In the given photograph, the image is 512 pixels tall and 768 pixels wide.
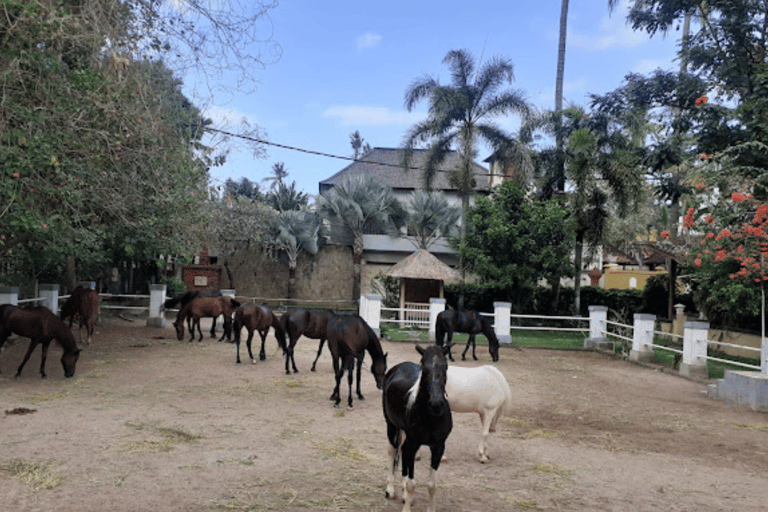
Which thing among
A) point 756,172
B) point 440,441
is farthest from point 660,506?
point 756,172

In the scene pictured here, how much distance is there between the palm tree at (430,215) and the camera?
3219 centimetres

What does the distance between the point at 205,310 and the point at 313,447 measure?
1042 cm

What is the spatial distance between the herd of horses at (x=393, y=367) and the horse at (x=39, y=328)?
0.6 inches

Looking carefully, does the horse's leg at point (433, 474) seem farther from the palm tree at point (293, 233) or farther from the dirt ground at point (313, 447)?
the palm tree at point (293, 233)

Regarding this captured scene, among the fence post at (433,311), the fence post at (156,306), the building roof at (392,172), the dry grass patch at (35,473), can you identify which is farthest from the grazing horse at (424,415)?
the building roof at (392,172)

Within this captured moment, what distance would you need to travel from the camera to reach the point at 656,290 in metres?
26.9

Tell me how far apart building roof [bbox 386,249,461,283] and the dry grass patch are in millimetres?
18317

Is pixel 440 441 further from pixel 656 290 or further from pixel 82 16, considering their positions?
pixel 656 290

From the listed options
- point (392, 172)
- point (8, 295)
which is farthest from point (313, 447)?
point (392, 172)

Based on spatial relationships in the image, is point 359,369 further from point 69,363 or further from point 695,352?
point 695,352

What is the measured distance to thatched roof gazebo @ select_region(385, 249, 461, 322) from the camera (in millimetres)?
23359

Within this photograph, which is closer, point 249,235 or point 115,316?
point 115,316

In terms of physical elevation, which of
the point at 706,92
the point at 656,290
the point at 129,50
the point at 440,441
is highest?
the point at 706,92

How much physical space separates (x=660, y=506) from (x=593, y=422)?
138 inches
